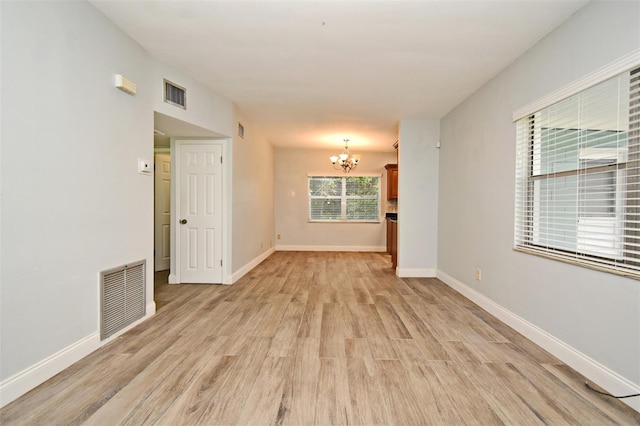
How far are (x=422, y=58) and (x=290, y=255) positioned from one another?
17.3 ft

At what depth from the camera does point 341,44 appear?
2699 mm

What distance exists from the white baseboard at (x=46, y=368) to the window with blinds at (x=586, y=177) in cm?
363

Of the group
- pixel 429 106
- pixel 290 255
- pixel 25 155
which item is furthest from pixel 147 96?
pixel 290 255

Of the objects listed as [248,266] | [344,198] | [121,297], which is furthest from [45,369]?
[344,198]

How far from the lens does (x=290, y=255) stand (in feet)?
23.8

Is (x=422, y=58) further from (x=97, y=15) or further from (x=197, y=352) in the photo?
(x=197, y=352)

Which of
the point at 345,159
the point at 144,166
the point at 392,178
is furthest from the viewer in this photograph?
the point at 392,178

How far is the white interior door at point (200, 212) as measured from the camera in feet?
14.4

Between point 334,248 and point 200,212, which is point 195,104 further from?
point 334,248

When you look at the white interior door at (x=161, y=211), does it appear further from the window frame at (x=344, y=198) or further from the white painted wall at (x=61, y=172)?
the window frame at (x=344, y=198)

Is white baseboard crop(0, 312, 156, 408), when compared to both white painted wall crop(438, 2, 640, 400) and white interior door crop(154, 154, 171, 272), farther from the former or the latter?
white painted wall crop(438, 2, 640, 400)

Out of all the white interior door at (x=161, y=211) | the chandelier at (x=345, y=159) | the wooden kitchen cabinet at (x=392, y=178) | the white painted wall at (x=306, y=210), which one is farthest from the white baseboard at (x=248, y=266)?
the wooden kitchen cabinet at (x=392, y=178)

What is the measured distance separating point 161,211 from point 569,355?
5682mm

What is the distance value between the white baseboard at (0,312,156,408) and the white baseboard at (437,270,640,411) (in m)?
3.51
